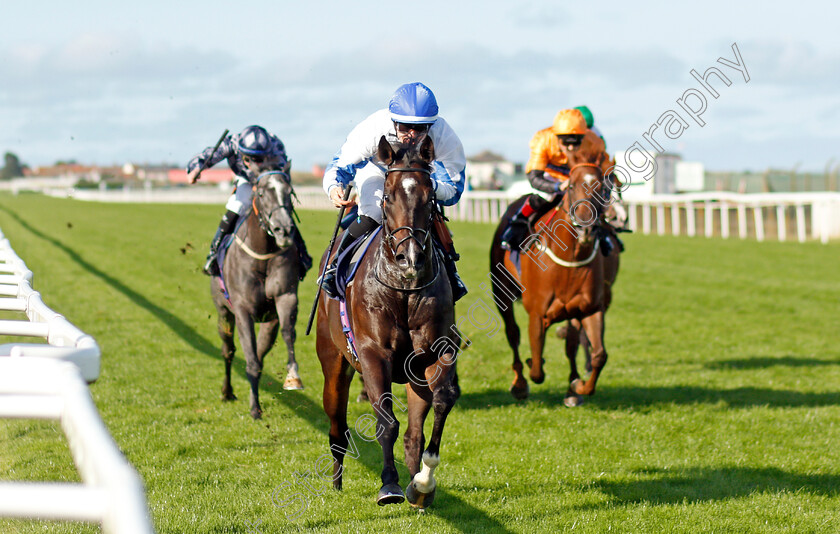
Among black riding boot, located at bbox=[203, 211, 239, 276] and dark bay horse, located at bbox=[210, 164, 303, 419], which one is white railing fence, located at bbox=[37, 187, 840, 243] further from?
dark bay horse, located at bbox=[210, 164, 303, 419]

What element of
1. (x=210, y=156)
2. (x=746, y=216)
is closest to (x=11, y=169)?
(x=746, y=216)

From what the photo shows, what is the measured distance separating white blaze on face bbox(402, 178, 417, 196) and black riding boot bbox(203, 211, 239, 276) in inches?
159

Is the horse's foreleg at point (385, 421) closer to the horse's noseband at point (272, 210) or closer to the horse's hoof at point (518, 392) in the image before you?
the horse's noseband at point (272, 210)

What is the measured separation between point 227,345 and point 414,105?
13.6 ft

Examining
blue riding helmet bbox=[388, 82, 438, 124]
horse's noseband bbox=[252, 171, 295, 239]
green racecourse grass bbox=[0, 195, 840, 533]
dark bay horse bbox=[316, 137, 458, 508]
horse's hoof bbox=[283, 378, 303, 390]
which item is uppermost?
blue riding helmet bbox=[388, 82, 438, 124]

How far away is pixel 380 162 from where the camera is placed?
16.2ft

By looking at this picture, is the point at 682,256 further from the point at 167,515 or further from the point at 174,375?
the point at 167,515

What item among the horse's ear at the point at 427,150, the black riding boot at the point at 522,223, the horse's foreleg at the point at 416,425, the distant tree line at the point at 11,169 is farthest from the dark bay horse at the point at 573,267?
the distant tree line at the point at 11,169

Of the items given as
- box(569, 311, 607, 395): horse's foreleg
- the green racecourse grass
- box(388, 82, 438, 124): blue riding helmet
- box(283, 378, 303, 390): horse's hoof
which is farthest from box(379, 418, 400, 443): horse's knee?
box(283, 378, 303, 390): horse's hoof

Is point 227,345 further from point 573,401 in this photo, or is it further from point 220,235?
point 573,401

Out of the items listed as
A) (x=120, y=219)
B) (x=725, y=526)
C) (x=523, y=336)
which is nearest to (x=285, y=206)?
(x=725, y=526)

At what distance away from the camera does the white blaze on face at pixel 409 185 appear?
4102mm

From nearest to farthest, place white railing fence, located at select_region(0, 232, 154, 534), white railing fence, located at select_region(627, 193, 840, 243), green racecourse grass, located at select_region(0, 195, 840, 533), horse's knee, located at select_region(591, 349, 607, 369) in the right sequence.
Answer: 1. white railing fence, located at select_region(0, 232, 154, 534)
2. green racecourse grass, located at select_region(0, 195, 840, 533)
3. horse's knee, located at select_region(591, 349, 607, 369)
4. white railing fence, located at select_region(627, 193, 840, 243)

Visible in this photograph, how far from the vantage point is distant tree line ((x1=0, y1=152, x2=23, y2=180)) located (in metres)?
120
